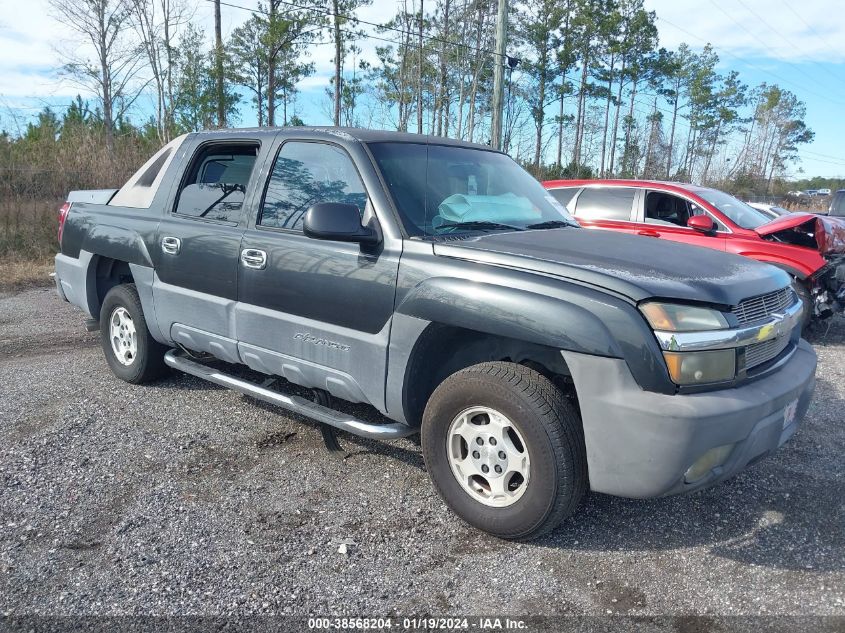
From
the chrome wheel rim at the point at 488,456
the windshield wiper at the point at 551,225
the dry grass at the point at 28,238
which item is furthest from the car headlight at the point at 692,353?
the dry grass at the point at 28,238

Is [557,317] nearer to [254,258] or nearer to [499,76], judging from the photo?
[254,258]

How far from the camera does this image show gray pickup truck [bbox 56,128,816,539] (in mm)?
2531

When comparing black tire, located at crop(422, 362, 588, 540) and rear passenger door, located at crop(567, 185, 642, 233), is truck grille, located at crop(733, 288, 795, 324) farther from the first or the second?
rear passenger door, located at crop(567, 185, 642, 233)

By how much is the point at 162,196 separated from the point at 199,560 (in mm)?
2721

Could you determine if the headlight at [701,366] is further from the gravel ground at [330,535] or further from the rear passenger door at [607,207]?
the rear passenger door at [607,207]

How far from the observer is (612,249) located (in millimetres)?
3111

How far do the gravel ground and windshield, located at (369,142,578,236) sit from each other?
1.48 m

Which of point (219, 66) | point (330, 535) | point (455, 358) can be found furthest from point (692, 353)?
point (219, 66)

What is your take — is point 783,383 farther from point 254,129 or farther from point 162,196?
point 162,196

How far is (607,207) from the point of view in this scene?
319 inches

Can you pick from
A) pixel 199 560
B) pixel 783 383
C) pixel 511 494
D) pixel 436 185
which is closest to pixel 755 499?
pixel 783 383

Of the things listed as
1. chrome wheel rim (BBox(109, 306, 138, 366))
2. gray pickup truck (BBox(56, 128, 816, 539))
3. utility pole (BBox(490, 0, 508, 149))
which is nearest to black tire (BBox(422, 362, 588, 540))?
gray pickup truck (BBox(56, 128, 816, 539))

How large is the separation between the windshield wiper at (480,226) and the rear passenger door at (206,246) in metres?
1.35

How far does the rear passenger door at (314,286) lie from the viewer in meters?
3.20
